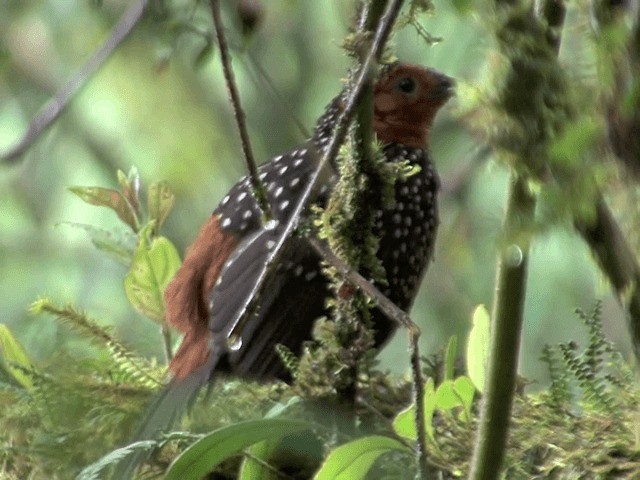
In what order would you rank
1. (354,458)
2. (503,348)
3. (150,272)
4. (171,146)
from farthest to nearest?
(171,146)
(150,272)
(354,458)
(503,348)

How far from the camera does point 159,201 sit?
6.63 feet

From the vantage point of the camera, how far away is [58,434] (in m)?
1.50

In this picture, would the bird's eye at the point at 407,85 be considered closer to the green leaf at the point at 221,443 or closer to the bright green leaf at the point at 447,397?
the bright green leaf at the point at 447,397

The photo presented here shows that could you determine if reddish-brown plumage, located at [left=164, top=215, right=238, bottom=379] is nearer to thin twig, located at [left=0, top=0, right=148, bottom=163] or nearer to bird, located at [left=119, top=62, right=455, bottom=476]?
bird, located at [left=119, top=62, right=455, bottom=476]

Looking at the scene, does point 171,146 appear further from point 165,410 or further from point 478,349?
point 478,349

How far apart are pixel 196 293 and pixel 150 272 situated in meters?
0.17

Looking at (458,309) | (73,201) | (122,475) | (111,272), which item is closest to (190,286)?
(122,475)

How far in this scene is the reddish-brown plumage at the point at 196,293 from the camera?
1939 mm

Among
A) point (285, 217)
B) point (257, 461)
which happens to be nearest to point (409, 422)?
point (257, 461)

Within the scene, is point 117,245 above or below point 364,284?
below

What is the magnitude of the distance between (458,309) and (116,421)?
1.63 metres

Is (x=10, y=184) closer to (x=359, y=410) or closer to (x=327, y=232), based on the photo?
(x=359, y=410)

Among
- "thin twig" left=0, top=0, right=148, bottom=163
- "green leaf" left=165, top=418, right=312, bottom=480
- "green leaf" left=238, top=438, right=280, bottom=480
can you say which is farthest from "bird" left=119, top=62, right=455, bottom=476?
"thin twig" left=0, top=0, right=148, bottom=163

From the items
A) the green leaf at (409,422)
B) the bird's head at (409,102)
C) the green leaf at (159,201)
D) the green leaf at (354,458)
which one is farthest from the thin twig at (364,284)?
the bird's head at (409,102)
